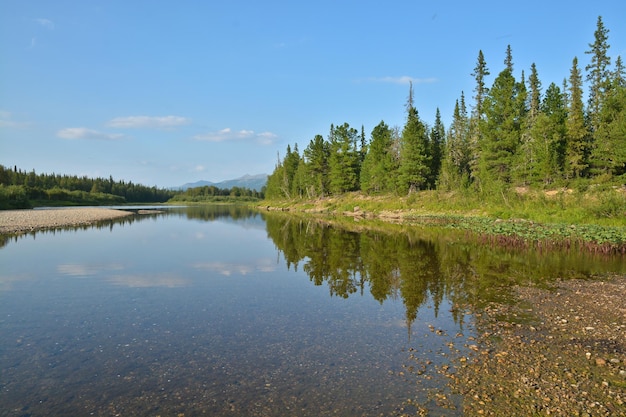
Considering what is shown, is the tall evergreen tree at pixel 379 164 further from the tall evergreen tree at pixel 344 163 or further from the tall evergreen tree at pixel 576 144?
the tall evergreen tree at pixel 576 144

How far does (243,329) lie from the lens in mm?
12695

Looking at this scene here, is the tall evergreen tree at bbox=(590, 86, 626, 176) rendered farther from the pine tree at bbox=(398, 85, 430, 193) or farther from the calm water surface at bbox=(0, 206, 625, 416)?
the calm water surface at bbox=(0, 206, 625, 416)

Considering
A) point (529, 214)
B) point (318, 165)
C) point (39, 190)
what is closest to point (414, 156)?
point (529, 214)

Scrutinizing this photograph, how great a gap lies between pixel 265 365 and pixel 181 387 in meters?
2.10

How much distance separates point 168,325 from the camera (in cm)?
1297

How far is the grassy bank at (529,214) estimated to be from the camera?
95.9 feet

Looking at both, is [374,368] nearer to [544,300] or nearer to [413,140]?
[544,300]

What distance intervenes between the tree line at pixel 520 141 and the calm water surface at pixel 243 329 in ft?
101

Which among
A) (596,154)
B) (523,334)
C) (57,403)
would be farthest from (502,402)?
(596,154)

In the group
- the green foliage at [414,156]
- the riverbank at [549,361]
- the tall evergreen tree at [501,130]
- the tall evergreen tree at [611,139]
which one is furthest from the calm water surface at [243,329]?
the green foliage at [414,156]

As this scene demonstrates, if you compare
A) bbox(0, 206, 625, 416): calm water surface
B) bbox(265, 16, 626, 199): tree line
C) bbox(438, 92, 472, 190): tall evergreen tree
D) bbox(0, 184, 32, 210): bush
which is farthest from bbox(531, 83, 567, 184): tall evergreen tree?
bbox(0, 184, 32, 210): bush

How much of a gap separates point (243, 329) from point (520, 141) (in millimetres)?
57187

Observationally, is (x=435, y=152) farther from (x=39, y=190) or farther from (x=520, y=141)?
(x=39, y=190)

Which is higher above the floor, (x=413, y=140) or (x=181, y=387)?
(x=413, y=140)
